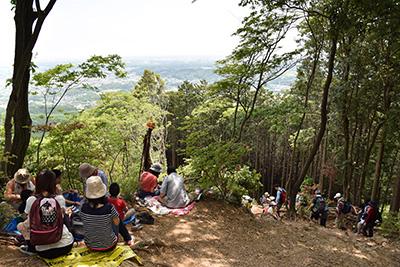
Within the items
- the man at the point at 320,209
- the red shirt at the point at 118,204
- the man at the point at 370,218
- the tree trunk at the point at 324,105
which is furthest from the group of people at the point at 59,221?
the man at the point at 320,209

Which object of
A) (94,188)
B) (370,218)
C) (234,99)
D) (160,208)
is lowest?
(370,218)

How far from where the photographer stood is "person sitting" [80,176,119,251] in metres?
4.21

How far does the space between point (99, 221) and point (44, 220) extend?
2.04 feet

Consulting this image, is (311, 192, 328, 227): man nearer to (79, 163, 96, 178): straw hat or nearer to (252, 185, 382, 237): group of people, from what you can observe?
(252, 185, 382, 237): group of people

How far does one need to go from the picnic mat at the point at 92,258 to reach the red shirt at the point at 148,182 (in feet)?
12.2

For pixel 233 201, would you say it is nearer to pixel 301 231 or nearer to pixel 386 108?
pixel 301 231

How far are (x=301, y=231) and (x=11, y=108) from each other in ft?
22.5

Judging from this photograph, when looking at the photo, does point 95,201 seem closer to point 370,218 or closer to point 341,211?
point 370,218

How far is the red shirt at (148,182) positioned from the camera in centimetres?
825

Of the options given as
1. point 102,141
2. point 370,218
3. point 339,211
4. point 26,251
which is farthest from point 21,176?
point 339,211

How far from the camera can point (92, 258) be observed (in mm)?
4152

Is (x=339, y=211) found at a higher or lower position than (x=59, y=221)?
lower

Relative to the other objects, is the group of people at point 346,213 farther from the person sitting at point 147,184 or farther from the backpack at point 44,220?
the backpack at point 44,220

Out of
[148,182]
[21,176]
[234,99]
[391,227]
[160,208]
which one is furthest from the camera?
[234,99]
